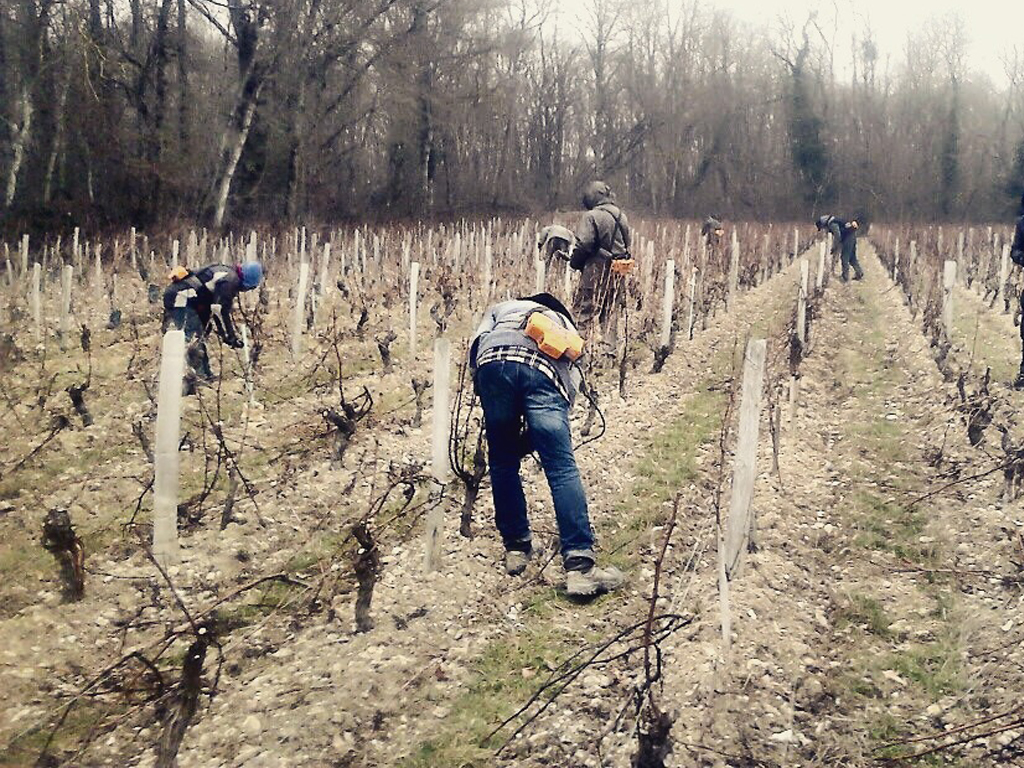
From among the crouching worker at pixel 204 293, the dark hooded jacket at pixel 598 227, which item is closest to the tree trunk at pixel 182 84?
the crouching worker at pixel 204 293

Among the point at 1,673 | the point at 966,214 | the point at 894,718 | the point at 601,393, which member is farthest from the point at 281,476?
the point at 966,214

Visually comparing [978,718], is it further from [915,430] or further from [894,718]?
[915,430]

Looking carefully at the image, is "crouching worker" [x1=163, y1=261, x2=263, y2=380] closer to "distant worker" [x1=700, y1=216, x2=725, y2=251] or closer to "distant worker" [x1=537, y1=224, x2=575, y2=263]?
"distant worker" [x1=537, y1=224, x2=575, y2=263]

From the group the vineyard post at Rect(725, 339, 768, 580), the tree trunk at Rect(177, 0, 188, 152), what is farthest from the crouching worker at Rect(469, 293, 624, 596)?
the tree trunk at Rect(177, 0, 188, 152)

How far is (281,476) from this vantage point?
5.32 metres

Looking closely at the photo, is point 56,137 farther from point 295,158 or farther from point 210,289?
point 210,289

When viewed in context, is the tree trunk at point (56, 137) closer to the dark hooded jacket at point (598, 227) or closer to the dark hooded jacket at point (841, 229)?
the dark hooded jacket at point (598, 227)

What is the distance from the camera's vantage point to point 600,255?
765cm

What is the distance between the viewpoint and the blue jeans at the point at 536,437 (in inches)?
140

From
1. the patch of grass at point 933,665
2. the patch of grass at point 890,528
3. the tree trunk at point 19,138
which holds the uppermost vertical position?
the tree trunk at point 19,138

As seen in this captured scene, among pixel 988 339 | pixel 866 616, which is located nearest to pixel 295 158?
pixel 988 339

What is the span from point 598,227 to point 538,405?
168 inches

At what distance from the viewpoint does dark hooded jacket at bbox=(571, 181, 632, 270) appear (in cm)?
751

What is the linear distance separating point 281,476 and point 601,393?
317cm
